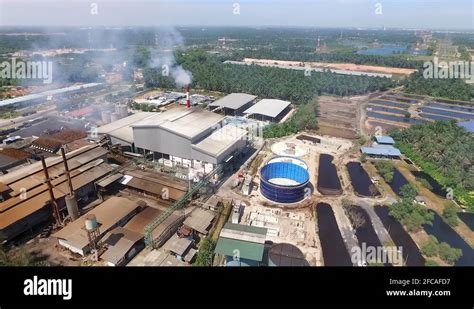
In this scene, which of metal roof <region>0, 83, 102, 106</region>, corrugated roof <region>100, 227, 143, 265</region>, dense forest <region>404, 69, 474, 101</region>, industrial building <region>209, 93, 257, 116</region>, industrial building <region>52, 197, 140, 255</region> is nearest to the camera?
corrugated roof <region>100, 227, 143, 265</region>

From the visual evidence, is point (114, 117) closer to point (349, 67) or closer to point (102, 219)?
point (102, 219)

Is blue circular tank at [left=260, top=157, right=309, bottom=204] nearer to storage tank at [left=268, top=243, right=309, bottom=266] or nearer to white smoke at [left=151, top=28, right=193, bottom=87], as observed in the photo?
storage tank at [left=268, top=243, right=309, bottom=266]

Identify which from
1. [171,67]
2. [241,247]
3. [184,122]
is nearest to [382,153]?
[184,122]

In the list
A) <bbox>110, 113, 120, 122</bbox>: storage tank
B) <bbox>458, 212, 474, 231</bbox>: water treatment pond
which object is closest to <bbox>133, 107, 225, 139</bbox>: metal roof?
<bbox>110, 113, 120, 122</bbox>: storage tank

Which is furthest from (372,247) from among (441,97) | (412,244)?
(441,97)

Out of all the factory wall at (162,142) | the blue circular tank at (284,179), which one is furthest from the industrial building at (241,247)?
the factory wall at (162,142)

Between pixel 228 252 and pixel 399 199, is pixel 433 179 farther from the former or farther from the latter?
pixel 228 252

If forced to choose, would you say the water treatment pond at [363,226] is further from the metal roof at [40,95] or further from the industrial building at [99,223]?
the metal roof at [40,95]
